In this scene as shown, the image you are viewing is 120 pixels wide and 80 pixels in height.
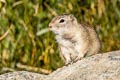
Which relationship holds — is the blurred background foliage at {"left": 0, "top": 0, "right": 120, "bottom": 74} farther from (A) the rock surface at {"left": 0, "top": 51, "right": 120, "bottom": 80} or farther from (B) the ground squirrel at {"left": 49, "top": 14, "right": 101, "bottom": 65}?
(A) the rock surface at {"left": 0, "top": 51, "right": 120, "bottom": 80}

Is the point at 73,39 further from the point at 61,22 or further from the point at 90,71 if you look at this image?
the point at 90,71

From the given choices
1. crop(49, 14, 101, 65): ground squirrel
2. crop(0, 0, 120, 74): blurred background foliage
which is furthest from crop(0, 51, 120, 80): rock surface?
crop(0, 0, 120, 74): blurred background foliage

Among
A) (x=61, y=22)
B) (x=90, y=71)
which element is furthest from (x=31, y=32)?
(x=90, y=71)

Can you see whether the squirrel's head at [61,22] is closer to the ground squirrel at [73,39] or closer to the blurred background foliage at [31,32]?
the ground squirrel at [73,39]

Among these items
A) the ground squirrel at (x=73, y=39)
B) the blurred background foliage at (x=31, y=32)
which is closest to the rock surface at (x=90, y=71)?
the ground squirrel at (x=73, y=39)

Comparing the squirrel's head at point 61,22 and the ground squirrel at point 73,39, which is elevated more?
the squirrel's head at point 61,22

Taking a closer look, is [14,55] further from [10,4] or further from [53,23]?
[53,23]

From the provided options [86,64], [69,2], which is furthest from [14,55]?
[86,64]
